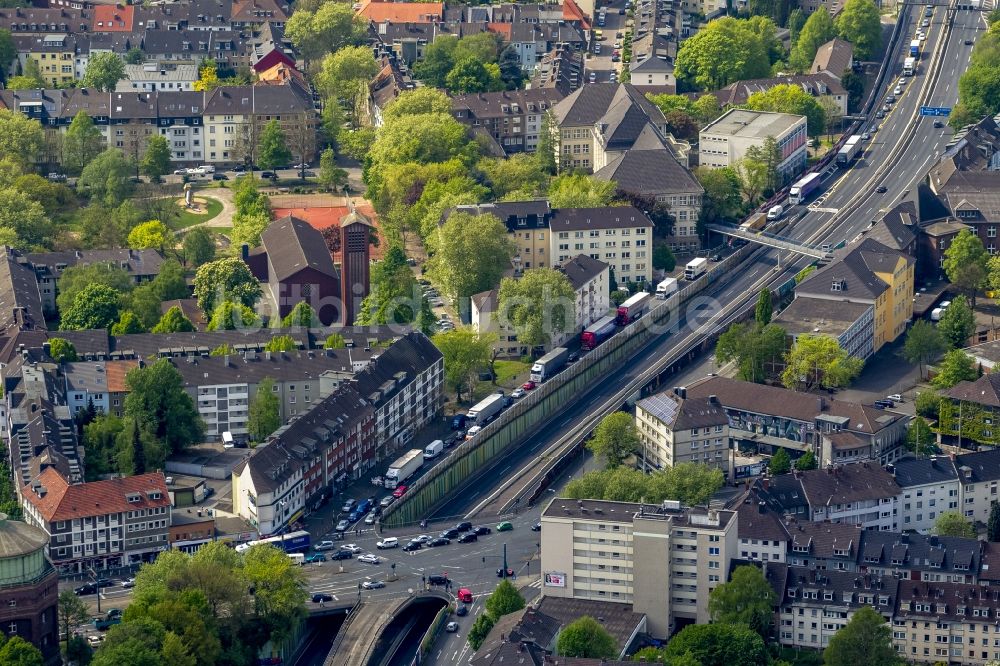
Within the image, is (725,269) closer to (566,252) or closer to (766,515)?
(566,252)

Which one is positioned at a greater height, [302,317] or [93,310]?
[93,310]

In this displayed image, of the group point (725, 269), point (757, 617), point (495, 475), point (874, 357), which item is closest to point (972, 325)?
point (874, 357)

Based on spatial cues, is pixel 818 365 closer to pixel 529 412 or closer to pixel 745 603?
pixel 529 412

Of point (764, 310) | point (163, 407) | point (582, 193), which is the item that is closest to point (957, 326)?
→ point (764, 310)

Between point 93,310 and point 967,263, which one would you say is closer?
point 93,310

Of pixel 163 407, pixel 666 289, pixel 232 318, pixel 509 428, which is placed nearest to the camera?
pixel 163 407

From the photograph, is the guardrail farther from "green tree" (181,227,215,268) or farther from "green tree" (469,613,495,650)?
"green tree" (181,227,215,268)
